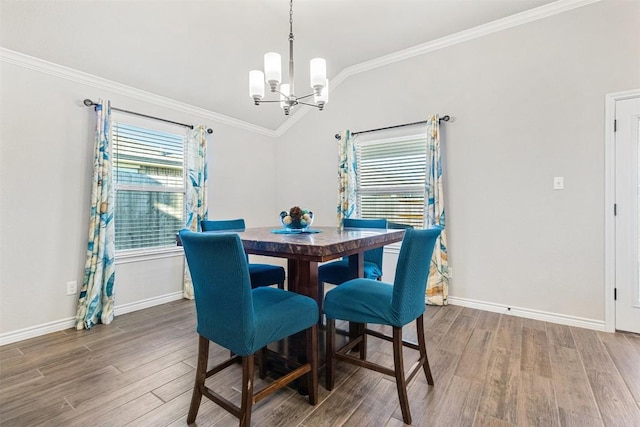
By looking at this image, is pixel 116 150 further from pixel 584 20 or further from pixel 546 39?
pixel 584 20

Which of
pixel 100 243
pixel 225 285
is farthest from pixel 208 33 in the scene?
pixel 225 285

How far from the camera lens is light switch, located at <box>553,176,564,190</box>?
8.70ft

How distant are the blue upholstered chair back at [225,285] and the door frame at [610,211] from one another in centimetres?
294

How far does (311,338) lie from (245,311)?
0.48 meters

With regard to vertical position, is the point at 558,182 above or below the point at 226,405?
above

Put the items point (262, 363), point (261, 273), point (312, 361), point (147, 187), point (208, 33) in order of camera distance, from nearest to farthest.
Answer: point (312, 361), point (262, 363), point (261, 273), point (208, 33), point (147, 187)

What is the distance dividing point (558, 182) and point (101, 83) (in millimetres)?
4234

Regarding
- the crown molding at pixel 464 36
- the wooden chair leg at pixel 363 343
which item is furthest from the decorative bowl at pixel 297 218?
the crown molding at pixel 464 36

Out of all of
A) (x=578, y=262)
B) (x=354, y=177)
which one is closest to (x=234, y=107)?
(x=354, y=177)

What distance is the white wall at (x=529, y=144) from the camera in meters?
2.52

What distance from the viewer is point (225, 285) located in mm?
1278

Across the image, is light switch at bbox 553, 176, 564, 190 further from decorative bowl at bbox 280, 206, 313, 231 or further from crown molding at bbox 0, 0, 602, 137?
decorative bowl at bbox 280, 206, 313, 231

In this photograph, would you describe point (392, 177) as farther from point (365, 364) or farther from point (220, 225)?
point (365, 364)

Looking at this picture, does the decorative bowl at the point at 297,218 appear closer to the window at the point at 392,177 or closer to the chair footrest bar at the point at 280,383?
the chair footrest bar at the point at 280,383
